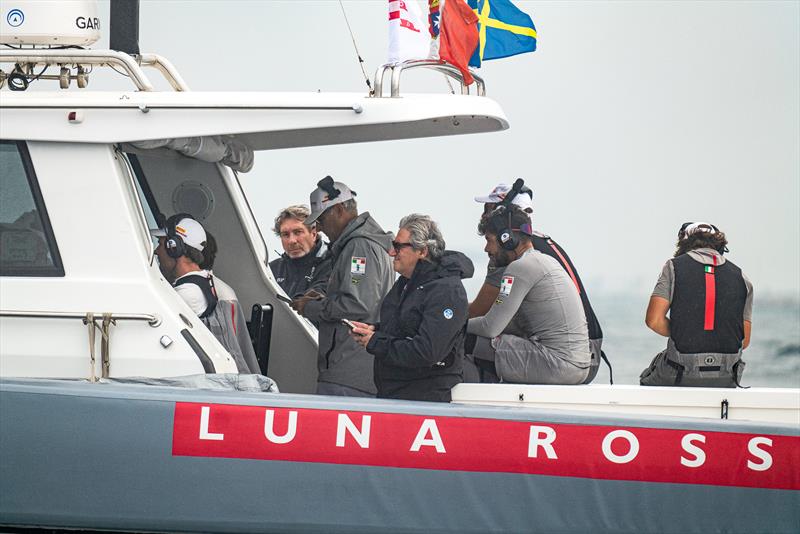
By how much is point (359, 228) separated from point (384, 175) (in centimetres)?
562

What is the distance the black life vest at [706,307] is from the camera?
4797mm

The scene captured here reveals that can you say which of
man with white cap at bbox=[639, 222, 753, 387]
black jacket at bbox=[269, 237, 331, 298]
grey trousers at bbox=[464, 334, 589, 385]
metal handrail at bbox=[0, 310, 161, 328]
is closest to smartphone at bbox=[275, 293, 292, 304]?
black jacket at bbox=[269, 237, 331, 298]

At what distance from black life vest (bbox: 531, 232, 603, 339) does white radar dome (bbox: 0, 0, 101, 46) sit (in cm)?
204

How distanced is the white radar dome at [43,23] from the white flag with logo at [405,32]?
123 cm

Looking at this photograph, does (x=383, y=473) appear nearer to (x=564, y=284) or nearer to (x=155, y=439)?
(x=155, y=439)

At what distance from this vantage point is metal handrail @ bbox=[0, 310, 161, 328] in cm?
389

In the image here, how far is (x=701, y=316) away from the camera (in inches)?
190

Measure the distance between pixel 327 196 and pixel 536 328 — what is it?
102 cm

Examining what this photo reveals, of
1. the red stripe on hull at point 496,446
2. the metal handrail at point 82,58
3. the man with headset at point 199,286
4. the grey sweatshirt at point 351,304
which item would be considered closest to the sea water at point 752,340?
the grey sweatshirt at point 351,304

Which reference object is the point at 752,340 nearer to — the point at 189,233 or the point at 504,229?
the point at 504,229

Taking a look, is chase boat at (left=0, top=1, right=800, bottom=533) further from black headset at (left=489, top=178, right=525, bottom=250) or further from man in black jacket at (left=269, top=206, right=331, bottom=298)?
man in black jacket at (left=269, top=206, right=331, bottom=298)

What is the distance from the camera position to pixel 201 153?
181 inches

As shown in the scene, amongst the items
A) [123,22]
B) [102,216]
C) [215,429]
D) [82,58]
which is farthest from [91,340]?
[123,22]

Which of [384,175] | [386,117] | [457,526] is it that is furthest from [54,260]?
[384,175]
